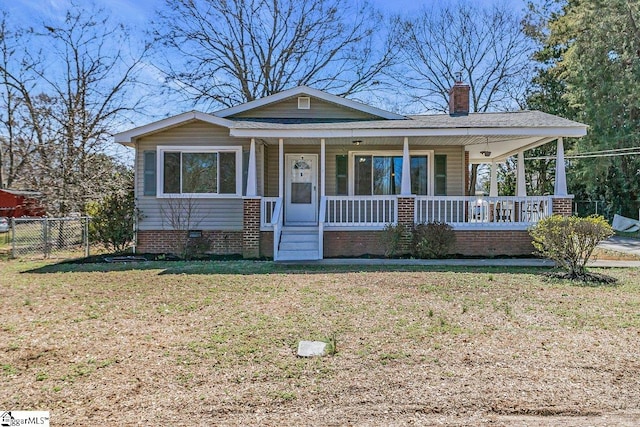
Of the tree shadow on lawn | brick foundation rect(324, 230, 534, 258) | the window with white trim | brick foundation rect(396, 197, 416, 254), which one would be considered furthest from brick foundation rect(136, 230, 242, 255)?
brick foundation rect(396, 197, 416, 254)

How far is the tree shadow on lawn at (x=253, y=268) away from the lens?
8875 millimetres

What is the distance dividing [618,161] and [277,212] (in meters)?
19.4

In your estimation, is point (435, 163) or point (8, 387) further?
point (435, 163)

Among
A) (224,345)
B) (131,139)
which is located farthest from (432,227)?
(131,139)

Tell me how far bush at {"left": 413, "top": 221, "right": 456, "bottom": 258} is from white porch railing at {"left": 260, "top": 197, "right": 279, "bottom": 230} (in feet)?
12.3

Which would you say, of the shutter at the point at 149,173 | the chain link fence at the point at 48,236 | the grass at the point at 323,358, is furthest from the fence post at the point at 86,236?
the grass at the point at 323,358

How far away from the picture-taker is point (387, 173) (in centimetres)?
1345

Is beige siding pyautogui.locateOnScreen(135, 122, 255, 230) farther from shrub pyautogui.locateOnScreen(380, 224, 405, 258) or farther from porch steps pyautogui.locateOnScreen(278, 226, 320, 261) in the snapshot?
shrub pyautogui.locateOnScreen(380, 224, 405, 258)

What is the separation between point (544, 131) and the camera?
1045 centimetres

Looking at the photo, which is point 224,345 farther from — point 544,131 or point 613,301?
point 544,131

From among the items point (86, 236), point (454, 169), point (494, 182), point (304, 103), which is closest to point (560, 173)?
point (454, 169)

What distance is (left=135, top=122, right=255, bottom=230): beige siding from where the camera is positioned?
1161 centimetres

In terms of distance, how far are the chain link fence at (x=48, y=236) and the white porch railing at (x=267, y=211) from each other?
503 centimetres

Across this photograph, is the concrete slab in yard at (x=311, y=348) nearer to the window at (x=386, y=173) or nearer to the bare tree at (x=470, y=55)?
the window at (x=386, y=173)
